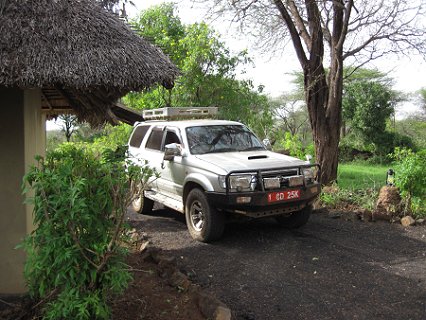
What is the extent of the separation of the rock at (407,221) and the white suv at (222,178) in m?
1.89

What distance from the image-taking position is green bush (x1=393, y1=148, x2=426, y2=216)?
7785 mm

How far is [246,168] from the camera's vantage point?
20.4ft

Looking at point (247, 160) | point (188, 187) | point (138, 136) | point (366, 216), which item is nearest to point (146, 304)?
point (188, 187)

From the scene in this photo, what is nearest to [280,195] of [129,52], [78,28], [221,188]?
[221,188]

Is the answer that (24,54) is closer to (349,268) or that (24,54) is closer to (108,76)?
(108,76)

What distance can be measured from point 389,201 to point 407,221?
627 millimetres

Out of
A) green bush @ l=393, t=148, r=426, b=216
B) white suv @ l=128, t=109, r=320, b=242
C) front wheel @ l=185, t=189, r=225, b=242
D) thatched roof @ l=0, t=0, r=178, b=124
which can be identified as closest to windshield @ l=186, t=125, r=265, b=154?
white suv @ l=128, t=109, r=320, b=242

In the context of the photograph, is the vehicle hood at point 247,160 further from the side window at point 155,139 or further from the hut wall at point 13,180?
the hut wall at point 13,180

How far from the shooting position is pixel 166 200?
7793mm

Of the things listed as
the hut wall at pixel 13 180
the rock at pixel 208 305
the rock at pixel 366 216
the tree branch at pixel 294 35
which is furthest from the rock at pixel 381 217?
the hut wall at pixel 13 180

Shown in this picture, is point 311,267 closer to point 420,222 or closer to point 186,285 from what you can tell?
point 186,285

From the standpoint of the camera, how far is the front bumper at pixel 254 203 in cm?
602

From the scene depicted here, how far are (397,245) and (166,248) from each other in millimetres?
3484

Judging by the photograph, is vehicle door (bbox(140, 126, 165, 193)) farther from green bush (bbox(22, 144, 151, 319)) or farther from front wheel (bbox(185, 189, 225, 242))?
green bush (bbox(22, 144, 151, 319))
